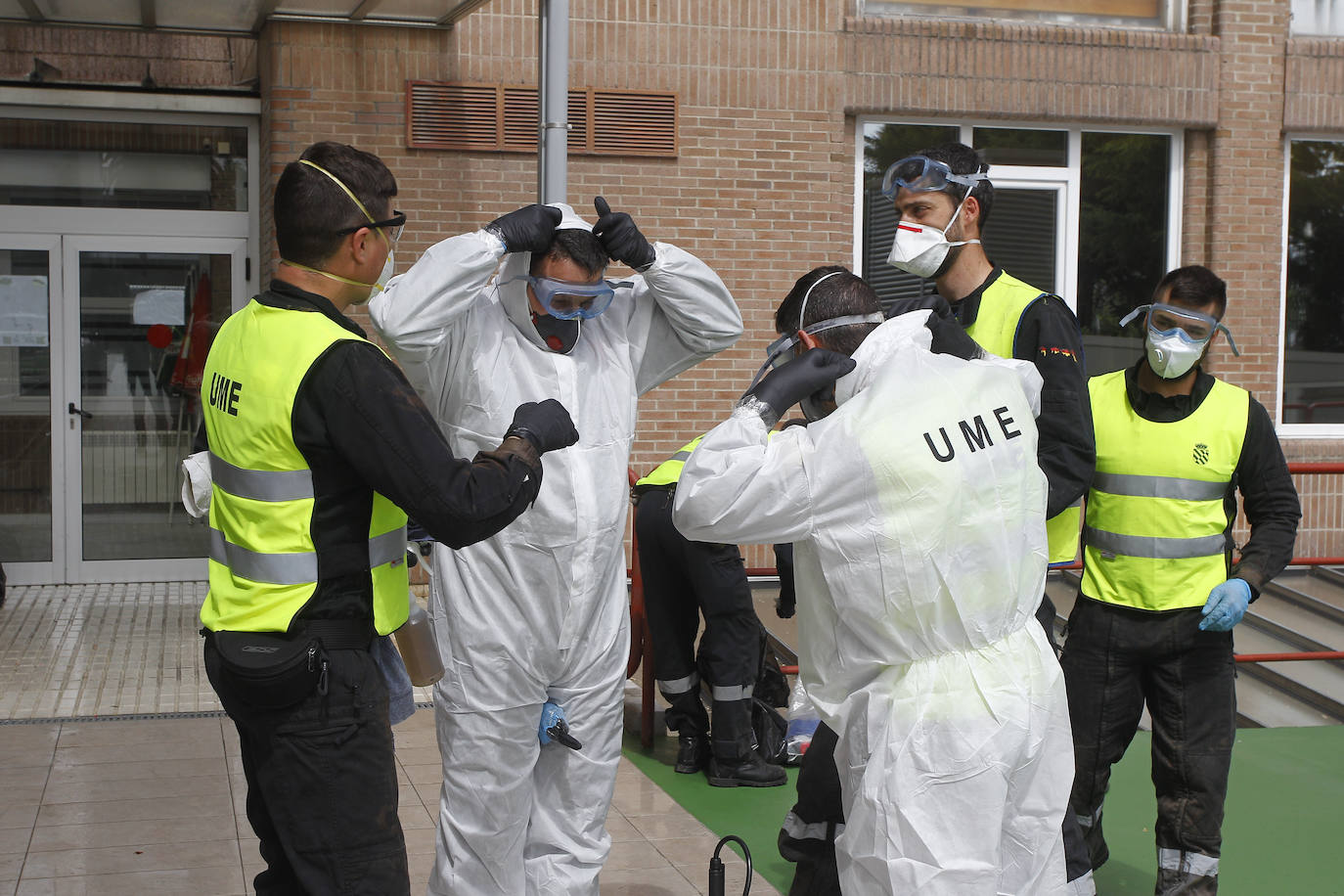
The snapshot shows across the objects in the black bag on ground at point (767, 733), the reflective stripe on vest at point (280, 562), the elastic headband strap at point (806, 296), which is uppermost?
the elastic headband strap at point (806, 296)

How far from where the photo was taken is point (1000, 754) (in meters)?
2.57

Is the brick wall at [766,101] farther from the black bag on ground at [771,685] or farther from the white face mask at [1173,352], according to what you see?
the white face mask at [1173,352]

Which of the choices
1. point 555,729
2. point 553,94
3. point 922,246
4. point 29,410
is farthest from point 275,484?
point 29,410

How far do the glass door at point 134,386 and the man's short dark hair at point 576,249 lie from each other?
6.67 m

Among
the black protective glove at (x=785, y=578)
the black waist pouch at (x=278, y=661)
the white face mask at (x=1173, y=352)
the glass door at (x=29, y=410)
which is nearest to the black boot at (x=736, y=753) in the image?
the black protective glove at (x=785, y=578)

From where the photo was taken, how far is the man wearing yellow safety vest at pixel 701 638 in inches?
220

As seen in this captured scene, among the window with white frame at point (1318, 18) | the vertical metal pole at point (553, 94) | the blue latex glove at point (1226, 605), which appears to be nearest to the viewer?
the blue latex glove at point (1226, 605)

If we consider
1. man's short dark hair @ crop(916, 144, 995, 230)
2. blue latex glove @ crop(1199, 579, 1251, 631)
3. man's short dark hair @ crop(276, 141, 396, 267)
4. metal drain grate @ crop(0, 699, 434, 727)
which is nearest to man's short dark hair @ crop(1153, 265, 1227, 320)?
man's short dark hair @ crop(916, 144, 995, 230)

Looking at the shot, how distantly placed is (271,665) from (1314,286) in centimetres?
964

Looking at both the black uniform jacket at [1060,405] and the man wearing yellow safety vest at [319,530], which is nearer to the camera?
the man wearing yellow safety vest at [319,530]

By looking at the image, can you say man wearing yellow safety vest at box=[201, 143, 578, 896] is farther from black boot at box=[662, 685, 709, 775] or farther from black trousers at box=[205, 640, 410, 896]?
black boot at box=[662, 685, 709, 775]

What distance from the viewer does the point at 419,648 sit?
305cm

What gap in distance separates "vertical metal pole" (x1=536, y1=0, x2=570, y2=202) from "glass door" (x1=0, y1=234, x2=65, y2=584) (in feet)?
14.1

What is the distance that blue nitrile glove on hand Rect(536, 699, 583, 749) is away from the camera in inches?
137
